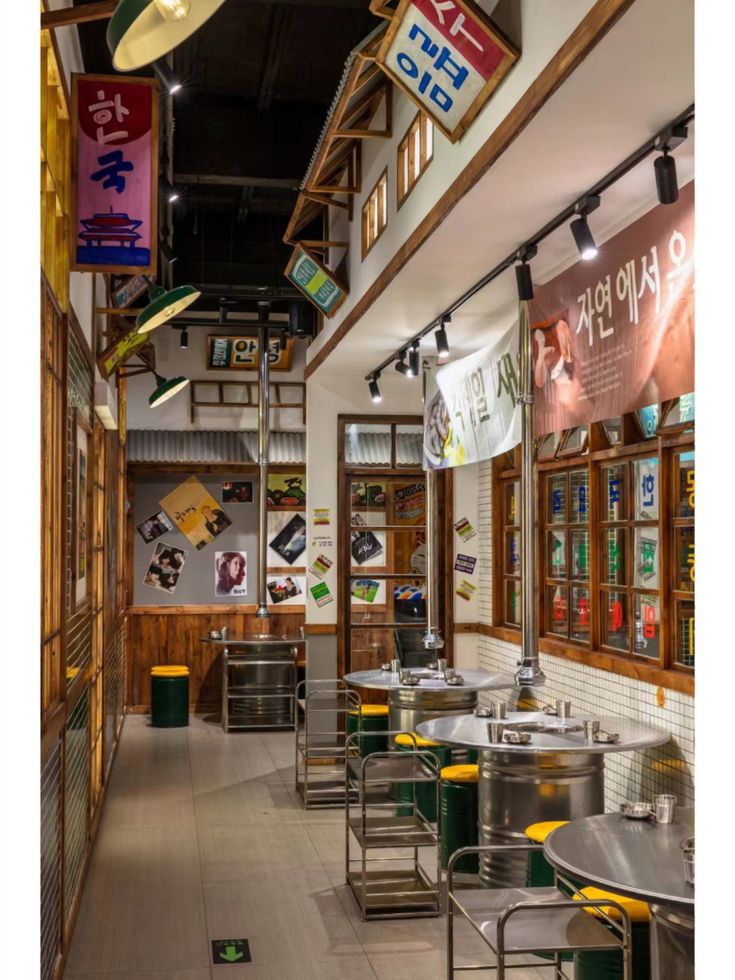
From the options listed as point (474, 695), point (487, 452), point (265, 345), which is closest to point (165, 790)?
point (474, 695)

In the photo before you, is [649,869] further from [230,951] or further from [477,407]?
[477,407]

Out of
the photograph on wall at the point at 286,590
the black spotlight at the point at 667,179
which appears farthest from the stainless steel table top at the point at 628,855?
the photograph on wall at the point at 286,590

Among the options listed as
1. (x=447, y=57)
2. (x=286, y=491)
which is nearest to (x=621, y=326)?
(x=447, y=57)

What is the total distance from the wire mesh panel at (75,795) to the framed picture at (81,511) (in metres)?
0.67

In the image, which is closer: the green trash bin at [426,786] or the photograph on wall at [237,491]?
the green trash bin at [426,786]

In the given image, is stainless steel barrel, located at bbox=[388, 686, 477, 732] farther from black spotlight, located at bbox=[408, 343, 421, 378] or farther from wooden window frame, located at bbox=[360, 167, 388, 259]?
wooden window frame, located at bbox=[360, 167, 388, 259]

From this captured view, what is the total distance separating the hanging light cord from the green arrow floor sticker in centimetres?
381

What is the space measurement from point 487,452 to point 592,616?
1.53 metres

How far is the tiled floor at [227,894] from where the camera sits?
542 centimetres

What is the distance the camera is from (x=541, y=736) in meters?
5.60

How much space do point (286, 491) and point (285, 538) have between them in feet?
1.95

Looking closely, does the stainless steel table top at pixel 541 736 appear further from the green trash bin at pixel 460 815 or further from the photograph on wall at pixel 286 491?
the photograph on wall at pixel 286 491

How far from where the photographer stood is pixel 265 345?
12859mm
